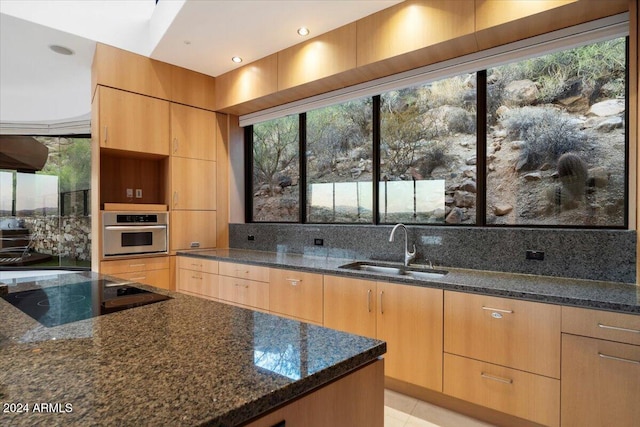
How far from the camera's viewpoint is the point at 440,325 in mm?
2055

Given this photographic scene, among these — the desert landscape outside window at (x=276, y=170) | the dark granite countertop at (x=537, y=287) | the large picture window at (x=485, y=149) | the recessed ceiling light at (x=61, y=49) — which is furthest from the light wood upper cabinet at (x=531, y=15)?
the recessed ceiling light at (x=61, y=49)

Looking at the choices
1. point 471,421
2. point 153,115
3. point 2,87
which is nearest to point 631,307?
point 471,421

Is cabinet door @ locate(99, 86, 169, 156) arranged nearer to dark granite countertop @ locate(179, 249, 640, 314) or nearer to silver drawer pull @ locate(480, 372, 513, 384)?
dark granite countertop @ locate(179, 249, 640, 314)

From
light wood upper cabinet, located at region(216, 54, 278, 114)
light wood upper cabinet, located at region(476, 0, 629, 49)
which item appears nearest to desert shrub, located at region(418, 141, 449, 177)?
light wood upper cabinet, located at region(476, 0, 629, 49)

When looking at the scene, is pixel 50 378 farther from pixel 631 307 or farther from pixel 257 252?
pixel 257 252

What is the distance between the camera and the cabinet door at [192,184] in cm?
375

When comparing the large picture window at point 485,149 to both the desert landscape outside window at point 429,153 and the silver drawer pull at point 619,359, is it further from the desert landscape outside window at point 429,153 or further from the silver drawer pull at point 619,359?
the silver drawer pull at point 619,359

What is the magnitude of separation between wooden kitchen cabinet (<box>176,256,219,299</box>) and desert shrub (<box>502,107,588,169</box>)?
2.78 metres

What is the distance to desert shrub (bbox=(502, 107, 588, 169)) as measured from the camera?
7.54 feet

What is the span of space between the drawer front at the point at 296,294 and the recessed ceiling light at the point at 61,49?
2896 millimetres

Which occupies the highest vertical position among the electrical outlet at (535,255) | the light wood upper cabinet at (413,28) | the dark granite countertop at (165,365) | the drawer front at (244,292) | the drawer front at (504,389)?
the light wood upper cabinet at (413,28)

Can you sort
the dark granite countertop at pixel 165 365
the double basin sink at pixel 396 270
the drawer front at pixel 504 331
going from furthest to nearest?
the double basin sink at pixel 396 270
the drawer front at pixel 504 331
the dark granite countertop at pixel 165 365

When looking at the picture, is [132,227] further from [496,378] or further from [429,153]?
[496,378]

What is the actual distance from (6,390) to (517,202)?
274cm
